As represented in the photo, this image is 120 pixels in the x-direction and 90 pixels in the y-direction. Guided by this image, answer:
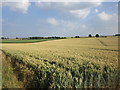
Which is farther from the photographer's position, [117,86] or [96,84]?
[117,86]

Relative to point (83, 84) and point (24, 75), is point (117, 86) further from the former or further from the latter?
point (24, 75)

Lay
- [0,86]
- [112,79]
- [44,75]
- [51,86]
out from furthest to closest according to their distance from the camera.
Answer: [112,79] < [44,75] < [0,86] < [51,86]

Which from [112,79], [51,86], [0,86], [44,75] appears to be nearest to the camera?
[51,86]

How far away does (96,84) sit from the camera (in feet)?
16.0

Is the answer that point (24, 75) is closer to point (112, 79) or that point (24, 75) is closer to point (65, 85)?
point (65, 85)

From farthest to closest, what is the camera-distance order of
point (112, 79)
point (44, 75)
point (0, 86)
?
point (112, 79) < point (44, 75) < point (0, 86)

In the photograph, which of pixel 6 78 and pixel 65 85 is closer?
pixel 65 85

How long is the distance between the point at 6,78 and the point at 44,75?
1.61 m

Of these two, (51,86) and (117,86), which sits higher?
(51,86)

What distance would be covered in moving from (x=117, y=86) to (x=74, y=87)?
216cm

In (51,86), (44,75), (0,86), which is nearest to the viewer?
(51,86)

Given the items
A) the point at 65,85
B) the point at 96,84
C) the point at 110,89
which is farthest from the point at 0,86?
the point at 110,89

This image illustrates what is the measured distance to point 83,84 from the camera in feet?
15.8

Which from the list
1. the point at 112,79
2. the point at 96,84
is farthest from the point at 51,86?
the point at 112,79
